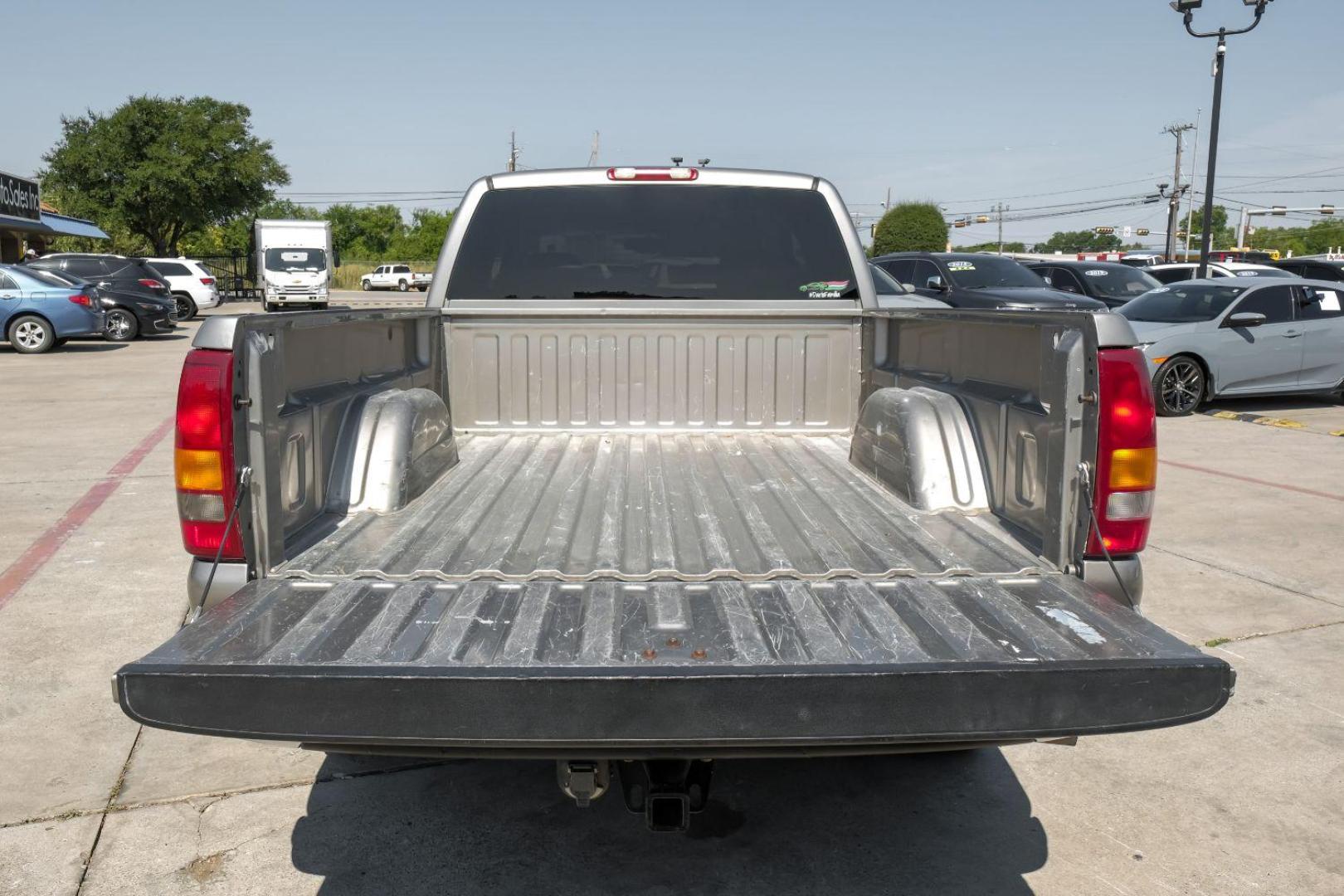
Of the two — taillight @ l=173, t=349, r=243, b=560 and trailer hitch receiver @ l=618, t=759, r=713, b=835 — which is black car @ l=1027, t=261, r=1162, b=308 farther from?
taillight @ l=173, t=349, r=243, b=560

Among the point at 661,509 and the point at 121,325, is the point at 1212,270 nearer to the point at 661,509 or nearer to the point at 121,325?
the point at 661,509

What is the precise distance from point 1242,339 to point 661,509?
39.3 ft

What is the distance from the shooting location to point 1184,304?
13461mm

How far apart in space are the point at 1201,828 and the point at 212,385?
131 inches

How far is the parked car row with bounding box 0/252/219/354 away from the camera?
19422 mm

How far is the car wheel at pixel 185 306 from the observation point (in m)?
29.8

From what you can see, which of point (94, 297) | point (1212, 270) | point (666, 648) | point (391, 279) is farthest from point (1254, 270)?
point (391, 279)

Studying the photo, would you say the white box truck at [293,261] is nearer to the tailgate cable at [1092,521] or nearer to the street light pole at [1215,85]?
the street light pole at [1215,85]

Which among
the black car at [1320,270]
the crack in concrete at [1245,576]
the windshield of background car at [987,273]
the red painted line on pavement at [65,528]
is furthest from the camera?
the black car at [1320,270]

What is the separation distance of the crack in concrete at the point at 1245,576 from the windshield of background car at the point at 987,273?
903cm

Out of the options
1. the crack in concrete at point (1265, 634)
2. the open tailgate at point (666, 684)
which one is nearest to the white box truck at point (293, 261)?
the crack in concrete at point (1265, 634)

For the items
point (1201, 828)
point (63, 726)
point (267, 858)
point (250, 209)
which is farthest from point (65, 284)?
point (250, 209)

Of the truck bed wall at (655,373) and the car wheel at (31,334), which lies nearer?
the truck bed wall at (655,373)

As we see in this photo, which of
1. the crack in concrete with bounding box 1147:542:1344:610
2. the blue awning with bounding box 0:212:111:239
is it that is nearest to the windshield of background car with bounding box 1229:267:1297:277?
the crack in concrete with bounding box 1147:542:1344:610
